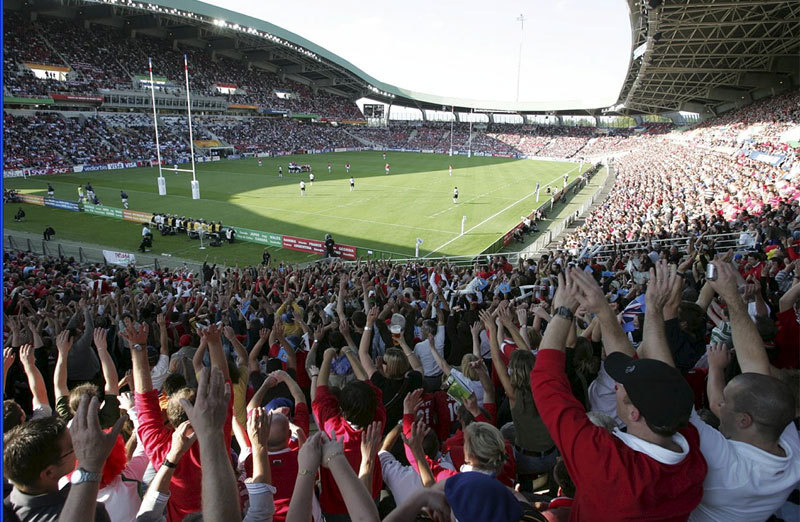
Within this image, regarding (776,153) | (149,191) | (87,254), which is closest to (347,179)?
(149,191)

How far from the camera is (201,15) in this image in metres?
59.3

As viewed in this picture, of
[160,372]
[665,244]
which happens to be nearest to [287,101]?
[665,244]

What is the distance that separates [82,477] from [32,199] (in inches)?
1533

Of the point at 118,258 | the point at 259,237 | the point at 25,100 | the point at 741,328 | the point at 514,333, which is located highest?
the point at 25,100

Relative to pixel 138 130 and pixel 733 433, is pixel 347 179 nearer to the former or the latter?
pixel 138 130

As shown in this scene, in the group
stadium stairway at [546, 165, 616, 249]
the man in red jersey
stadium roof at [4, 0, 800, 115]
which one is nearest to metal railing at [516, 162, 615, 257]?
stadium stairway at [546, 165, 616, 249]

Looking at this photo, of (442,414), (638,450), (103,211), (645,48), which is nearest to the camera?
(638,450)

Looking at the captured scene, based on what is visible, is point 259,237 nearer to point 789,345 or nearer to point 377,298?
point 377,298

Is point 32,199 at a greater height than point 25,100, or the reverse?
point 25,100

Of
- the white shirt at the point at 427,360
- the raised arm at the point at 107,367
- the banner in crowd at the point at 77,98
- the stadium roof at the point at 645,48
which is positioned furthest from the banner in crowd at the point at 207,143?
the raised arm at the point at 107,367

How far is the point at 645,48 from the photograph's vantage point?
115 ft

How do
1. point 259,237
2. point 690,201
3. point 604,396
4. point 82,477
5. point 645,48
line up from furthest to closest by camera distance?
point 645,48 < point 259,237 < point 690,201 < point 604,396 < point 82,477

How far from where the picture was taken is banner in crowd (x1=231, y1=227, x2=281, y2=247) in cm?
2617

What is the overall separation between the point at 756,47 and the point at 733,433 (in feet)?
156
